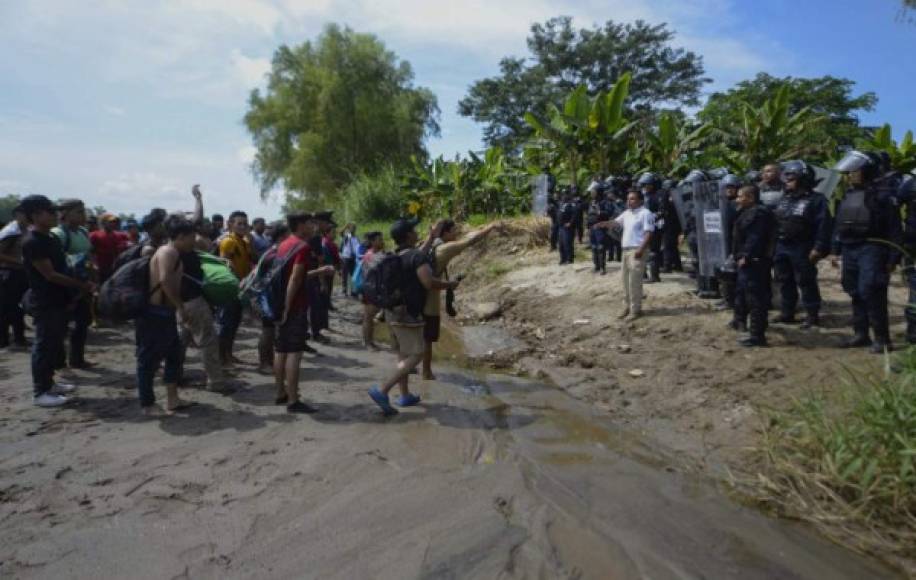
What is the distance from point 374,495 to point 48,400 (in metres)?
3.77

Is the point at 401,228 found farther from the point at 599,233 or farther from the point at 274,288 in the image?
the point at 599,233

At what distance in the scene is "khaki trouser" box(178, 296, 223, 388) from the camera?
5984 millimetres

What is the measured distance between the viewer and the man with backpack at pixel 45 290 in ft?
18.3

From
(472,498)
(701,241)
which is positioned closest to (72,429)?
(472,498)

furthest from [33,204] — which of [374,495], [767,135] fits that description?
[767,135]

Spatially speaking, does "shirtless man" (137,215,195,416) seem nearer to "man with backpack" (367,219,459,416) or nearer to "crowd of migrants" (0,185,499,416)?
"crowd of migrants" (0,185,499,416)

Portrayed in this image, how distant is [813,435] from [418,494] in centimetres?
258

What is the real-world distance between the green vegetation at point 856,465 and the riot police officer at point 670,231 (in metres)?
6.18

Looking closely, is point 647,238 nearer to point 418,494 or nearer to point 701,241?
point 701,241

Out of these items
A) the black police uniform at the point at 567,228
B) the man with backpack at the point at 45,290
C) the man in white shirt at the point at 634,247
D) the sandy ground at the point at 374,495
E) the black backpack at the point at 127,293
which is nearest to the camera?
the sandy ground at the point at 374,495

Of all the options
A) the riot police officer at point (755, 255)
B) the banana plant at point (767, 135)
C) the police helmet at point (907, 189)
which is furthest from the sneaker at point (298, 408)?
the banana plant at point (767, 135)

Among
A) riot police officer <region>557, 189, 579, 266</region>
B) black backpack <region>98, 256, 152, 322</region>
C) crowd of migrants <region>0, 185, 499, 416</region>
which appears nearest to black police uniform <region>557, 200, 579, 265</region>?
riot police officer <region>557, 189, 579, 266</region>

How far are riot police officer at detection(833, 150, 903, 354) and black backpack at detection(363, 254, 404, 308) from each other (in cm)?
443

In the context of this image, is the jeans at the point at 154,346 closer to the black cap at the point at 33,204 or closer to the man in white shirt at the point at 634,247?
the black cap at the point at 33,204
